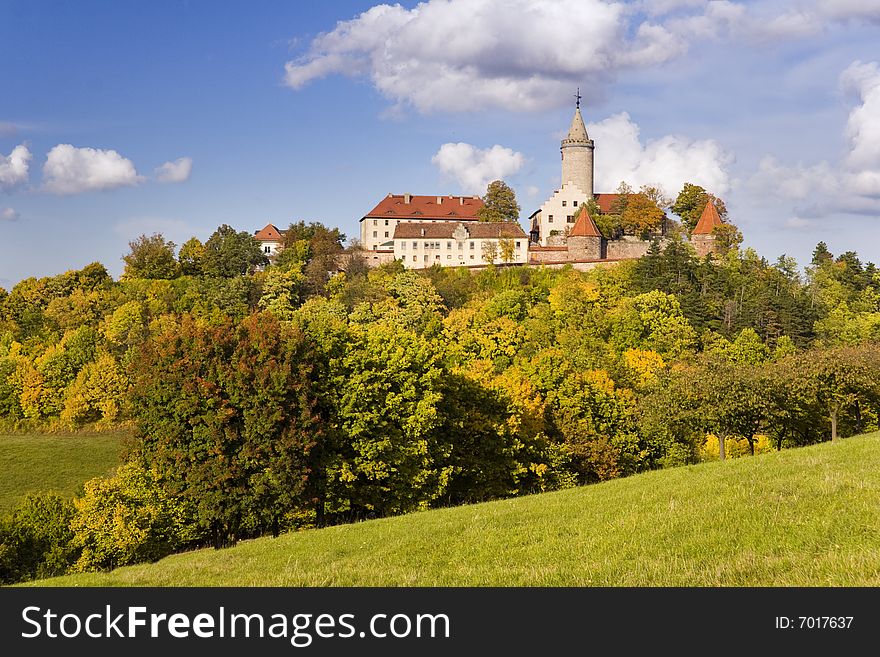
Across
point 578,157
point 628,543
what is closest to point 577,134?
point 578,157

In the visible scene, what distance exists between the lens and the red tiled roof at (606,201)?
11200 centimetres

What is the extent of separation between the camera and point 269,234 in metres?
124

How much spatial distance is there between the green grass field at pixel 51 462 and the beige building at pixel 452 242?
162 ft

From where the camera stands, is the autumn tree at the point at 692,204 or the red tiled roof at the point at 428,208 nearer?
the autumn tree at the point at 692,204

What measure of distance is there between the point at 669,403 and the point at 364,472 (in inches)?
643

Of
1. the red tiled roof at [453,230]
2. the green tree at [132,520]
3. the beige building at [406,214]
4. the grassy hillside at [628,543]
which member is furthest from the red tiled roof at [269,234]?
the grassy hillside at [628,543]

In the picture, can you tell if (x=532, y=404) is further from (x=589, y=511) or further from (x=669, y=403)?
(x=589, y=511)

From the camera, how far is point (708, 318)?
279ft

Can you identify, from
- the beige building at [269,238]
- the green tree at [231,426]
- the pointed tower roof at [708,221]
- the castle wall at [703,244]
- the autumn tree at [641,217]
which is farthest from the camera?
the beige building at [269,238]

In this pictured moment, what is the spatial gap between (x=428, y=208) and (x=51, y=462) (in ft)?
238

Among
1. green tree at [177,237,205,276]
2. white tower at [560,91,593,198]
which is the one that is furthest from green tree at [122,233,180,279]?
white tower at [560,91,593,198]

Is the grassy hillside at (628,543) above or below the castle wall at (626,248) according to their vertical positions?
below

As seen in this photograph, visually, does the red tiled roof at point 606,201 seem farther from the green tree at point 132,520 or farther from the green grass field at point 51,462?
the green tree at point 132,520

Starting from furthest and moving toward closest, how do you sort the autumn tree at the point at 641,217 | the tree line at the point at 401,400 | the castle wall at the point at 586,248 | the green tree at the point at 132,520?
the autumn tree at the point at 641,217, the castle wall at the point at 586,248, the green tree at the point at 132,520, the tree line at the point at 401,400
